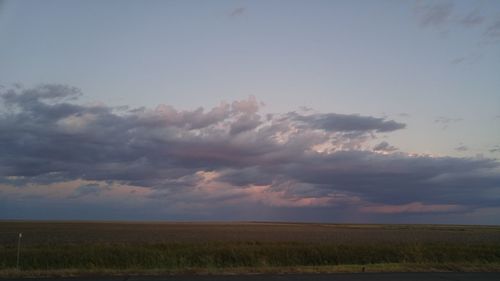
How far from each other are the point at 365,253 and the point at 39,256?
20456mm

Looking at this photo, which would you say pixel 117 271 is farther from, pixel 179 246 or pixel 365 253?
pixel 365 253

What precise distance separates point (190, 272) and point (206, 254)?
10.8 metres

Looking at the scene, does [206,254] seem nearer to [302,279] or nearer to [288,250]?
[288,250]

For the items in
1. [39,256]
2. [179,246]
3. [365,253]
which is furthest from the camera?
[179,246]

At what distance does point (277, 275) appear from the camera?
17953mm

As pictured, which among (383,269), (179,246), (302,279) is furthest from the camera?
(179,246)

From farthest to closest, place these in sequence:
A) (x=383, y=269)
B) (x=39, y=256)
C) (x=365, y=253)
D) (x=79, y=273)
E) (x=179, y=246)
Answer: (x=179, y=246), (x=365, y=253), (x=39, y=256), (x=383, y=269), (x=79, y=273)

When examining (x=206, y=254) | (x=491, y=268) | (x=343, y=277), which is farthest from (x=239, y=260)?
(x=491, y=268)

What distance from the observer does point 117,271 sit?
1834 cm

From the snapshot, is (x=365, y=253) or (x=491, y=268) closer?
(x=491, y=268)

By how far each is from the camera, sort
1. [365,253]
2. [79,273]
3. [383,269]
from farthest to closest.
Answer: [365,253] → [383,269] → [79,273]

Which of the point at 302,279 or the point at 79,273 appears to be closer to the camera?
the point at 302,279

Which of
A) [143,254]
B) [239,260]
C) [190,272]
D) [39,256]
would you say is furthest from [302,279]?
[39,256]

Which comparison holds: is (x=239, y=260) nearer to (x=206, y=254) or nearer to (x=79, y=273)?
(x=206, y=254)
